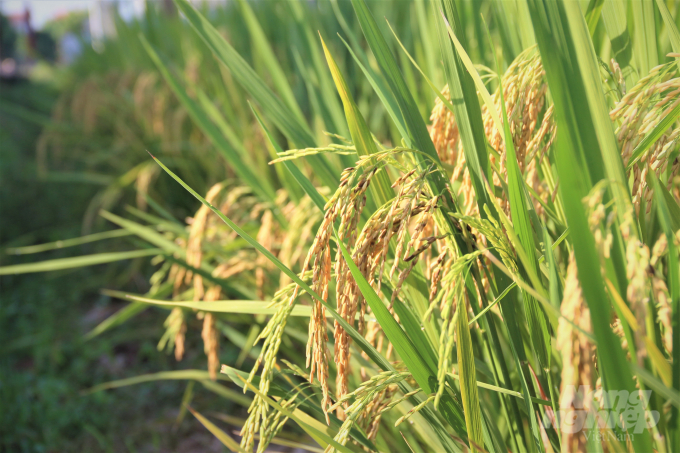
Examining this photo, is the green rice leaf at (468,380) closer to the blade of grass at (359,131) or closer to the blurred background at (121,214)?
the blade of grass at (359,131)

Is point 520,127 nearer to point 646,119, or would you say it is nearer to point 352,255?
point 646,119

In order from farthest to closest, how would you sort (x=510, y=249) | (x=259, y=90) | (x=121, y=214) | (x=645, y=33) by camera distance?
1. (x=121, y=214)
2. (x=259, y=90)
3. (x=645, y=33)
4. (x=510, y=249)

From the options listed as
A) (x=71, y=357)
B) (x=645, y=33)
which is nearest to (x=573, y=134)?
(x=645, y=33)

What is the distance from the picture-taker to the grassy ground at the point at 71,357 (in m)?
1.95

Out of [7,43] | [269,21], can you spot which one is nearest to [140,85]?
[269,21]

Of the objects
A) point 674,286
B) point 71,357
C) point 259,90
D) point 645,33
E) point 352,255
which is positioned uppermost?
point 259,90

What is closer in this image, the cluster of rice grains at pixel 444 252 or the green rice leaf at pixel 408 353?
the cluster of rice grains at pixel 444 252

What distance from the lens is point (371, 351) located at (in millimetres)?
737

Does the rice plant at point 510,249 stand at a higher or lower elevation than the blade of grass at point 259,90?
lower

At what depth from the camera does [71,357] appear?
2477 millimetres

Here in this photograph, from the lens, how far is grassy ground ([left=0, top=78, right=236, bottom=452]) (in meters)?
1.95

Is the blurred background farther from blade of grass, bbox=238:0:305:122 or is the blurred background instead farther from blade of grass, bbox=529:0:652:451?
blade of grass, bbox=529:0:652:451

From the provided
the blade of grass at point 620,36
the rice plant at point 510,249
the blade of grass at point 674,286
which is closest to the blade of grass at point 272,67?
the rice plant at point 510,249

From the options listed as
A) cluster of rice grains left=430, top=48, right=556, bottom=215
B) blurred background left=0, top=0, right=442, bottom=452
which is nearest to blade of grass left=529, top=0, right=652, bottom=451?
cluster of rice grains left=430, top=48, right=556, bottom=215
